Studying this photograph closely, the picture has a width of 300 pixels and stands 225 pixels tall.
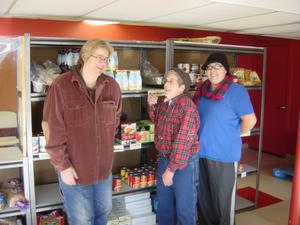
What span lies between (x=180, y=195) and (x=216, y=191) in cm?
41

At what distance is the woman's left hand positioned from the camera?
97.0 inches

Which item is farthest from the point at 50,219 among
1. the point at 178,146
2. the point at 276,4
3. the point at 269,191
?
the point at 269,191

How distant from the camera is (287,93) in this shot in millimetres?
5988

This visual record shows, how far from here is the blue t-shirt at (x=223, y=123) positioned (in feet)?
8.64

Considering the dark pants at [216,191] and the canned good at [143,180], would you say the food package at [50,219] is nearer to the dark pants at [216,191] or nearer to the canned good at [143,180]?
the canned good at [143,180]

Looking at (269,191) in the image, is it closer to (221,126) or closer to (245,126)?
(245,126)

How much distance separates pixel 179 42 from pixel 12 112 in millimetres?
1522

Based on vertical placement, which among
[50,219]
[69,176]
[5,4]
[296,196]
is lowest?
[50,219]

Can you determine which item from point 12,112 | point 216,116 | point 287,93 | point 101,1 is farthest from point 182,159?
point 287,93

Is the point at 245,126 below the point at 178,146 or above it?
above

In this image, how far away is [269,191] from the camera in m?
4.40

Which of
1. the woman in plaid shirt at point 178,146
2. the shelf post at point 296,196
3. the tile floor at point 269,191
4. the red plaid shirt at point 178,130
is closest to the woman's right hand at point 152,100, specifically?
the woman in plaid shirt at point 178,146

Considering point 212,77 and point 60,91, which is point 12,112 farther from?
point 212,77

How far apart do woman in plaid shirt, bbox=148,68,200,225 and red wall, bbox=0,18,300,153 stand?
3.27 metres
